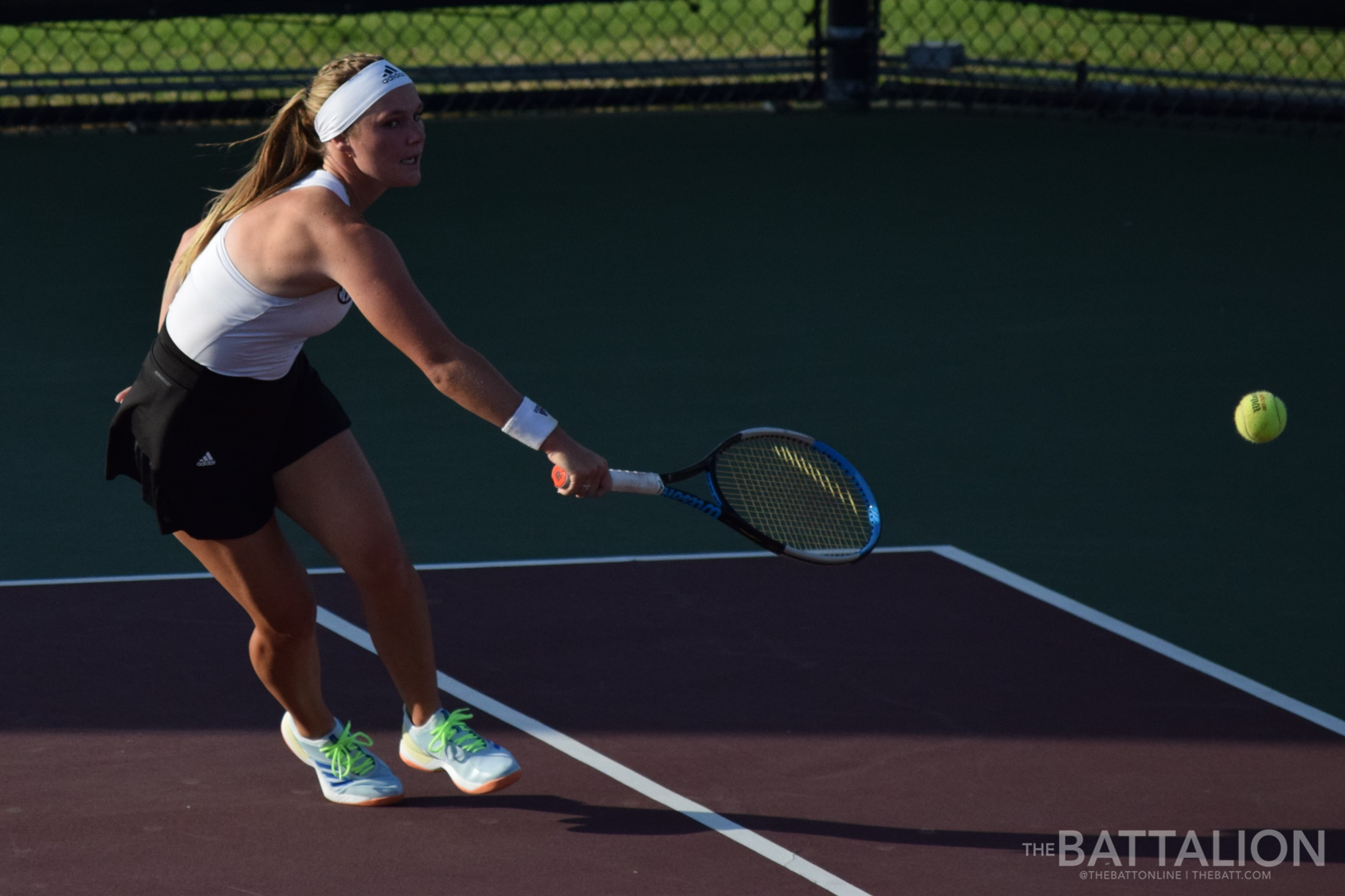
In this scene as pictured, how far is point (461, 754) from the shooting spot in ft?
12.5

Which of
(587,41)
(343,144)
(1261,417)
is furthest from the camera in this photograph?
(587,41)

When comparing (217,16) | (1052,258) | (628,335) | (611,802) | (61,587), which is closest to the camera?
(611,802)

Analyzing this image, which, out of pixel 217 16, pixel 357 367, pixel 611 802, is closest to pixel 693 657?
pixel 611 802

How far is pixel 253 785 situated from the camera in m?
3.95

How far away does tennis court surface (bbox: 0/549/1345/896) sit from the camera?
357 cm

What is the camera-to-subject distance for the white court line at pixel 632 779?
3.53 m

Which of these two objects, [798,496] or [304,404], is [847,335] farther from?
[304,404]

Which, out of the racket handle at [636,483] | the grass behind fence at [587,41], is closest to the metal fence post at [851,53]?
the grass behind fence at [587,41]

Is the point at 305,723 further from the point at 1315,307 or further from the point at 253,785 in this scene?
the point at 1315,307

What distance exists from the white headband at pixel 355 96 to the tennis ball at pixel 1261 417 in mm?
3361

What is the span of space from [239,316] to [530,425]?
0.60 meters

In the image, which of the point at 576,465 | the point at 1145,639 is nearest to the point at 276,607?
the point at 576,465

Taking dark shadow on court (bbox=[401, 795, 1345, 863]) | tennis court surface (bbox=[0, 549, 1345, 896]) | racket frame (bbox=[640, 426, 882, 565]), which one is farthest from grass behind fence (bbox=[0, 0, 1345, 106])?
dark shadow on court (bbox=[401, 795, 1345, 863])

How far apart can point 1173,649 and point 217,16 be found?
8567mm
